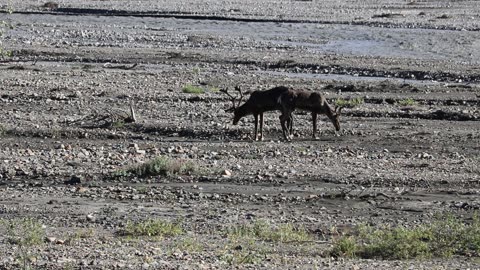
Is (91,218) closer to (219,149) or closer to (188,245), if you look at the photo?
(188,245)

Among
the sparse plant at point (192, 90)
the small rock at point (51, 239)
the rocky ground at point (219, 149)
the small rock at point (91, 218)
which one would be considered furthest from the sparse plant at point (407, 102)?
the small rock at point (51, 239)

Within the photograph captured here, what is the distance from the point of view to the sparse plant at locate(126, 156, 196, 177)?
1623 centimetres

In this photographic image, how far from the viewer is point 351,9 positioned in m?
58.9

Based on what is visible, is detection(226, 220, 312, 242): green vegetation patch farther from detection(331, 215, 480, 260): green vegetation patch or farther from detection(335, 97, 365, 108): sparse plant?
detection(335, 97, 365, 108): sparse plant

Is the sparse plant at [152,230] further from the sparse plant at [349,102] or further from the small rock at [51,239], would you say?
the sparse plant at [349,102]

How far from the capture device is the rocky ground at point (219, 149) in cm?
1188

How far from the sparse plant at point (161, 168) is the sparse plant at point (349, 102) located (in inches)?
Result: 278

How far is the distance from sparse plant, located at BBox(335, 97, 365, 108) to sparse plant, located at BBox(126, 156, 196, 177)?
23.1 feet

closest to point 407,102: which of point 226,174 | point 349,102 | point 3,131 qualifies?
point 349,102

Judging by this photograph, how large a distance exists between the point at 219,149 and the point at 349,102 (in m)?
5.72

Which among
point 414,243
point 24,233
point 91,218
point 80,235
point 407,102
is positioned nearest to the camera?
point 414,243

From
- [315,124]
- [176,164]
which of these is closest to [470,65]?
[315,124]

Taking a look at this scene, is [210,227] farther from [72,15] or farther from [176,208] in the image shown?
[72,15]

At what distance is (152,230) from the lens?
12352mm
